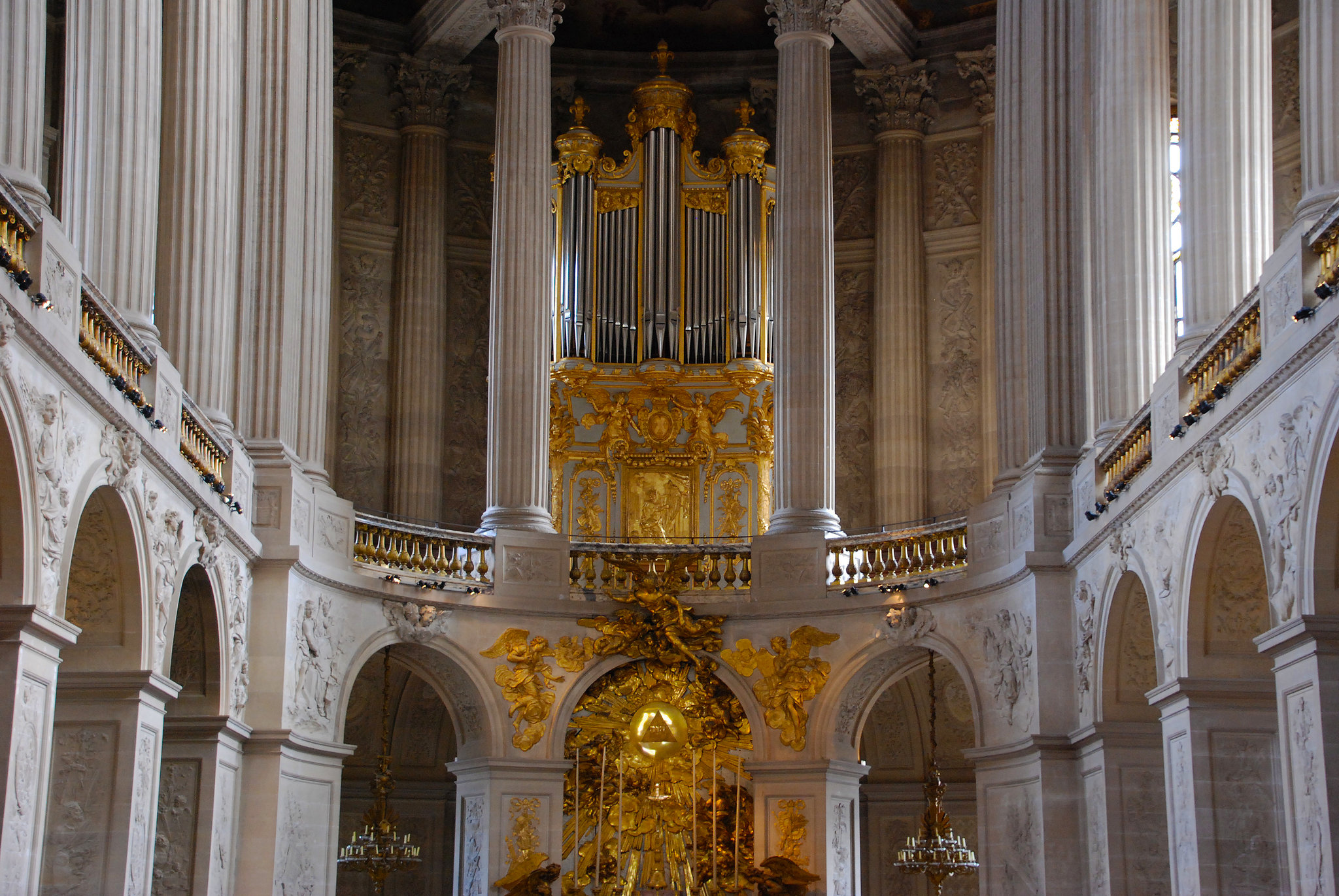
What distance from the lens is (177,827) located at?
1623 centimetres

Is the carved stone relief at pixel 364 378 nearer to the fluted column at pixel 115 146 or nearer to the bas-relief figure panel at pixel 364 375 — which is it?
the bas-relief figure panel at pixel 364 375

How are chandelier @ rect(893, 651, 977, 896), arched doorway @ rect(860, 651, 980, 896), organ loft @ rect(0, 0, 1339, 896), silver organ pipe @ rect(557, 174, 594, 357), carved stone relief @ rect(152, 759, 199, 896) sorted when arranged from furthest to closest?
1. silver organ pipe @ rect(557, 174, 594, 357)
2. arched doorway @ rect(860, 651, 980, 896)
3. chandelier @ rect(893, 651, 977, 896)
4. carved stone relief @ rect(152, 759, 199, 896)
5. organ loft @ rect(0, 0, 1339, 896)

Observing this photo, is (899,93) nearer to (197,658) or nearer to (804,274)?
(804,274)

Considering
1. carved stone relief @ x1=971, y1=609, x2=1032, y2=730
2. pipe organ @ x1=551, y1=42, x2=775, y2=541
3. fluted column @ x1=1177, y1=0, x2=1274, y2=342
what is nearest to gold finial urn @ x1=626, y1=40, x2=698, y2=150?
pipe organ @ x1=551, y1=42, x2=775, y2=541

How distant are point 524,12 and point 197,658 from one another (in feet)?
32.4

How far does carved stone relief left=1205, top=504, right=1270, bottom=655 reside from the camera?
14000mm

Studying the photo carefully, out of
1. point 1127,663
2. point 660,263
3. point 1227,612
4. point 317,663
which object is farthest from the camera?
point 660,263

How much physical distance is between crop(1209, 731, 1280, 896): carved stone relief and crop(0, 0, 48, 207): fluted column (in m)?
9.43

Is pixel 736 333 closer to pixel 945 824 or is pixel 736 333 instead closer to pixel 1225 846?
pixel 945 824

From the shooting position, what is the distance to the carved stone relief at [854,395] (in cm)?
2528

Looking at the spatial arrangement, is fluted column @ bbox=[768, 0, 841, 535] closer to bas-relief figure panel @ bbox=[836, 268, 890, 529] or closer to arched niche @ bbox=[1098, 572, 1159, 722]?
bas-relief figure panel @ bbox=[836, 268, 890, 529]

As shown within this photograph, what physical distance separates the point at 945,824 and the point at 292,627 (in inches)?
277

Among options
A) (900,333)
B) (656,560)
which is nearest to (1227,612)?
(656,560)

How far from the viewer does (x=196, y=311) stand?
1714cm
